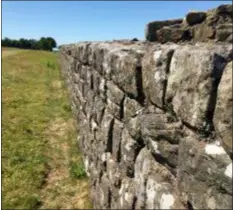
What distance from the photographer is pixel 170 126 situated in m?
2.65

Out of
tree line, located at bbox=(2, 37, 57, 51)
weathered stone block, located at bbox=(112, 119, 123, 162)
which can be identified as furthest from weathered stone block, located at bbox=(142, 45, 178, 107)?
tree line, located at bbox=(2, 37, 57, 51)

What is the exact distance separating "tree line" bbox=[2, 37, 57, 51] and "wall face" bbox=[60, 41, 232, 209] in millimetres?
96257

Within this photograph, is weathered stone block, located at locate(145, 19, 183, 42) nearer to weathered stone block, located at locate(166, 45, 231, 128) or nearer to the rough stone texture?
the rough stone texture

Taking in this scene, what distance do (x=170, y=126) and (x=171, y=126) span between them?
13 mm

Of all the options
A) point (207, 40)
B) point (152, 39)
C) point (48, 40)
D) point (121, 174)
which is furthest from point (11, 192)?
point (48, 40)

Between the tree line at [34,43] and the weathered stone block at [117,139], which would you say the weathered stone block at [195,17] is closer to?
the weathered stone block at [117,139]

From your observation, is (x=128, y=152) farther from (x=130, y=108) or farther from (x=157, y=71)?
(x=157, y=71)

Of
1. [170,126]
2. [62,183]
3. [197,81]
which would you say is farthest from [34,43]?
[197,81]

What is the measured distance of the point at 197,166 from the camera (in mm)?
2227

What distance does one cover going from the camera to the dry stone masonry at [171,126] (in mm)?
2053

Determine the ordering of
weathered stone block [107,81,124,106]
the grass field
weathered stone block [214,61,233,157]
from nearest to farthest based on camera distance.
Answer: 1. weathered stone block [214,61,233,157]
2. weathered stone block [107,81,124,106]
3. the grass field

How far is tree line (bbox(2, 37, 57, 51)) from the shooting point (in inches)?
3861

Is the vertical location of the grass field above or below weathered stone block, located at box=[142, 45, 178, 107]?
below

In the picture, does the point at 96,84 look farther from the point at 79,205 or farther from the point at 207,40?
the point at 207,40
